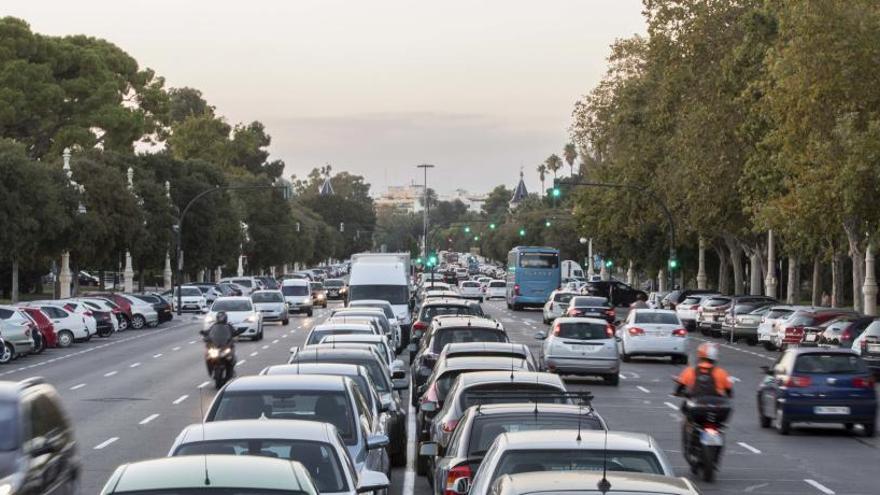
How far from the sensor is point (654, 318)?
44.9 metres

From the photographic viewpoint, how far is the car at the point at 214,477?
28.0ft

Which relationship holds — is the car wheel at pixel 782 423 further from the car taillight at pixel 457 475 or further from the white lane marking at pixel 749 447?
the car taillight at pixel 457 475

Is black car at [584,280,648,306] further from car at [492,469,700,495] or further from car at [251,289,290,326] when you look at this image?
car at [492,469,700,495]

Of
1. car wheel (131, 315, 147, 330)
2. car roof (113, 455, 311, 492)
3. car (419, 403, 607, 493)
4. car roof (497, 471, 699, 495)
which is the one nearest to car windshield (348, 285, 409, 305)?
car wheel (131, 315, 147, 330)

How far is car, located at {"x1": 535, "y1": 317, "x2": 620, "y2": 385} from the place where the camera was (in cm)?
3603

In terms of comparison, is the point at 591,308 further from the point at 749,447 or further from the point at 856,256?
the point at 749,447

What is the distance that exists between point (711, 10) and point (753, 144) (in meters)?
6.72

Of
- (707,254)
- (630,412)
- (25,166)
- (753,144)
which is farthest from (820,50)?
(707,254)

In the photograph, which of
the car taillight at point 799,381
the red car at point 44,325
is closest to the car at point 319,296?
the red car at point 44,325

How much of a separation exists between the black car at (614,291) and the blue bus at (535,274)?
206 centimetres

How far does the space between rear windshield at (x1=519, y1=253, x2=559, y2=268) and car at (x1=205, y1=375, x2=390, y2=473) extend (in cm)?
7579

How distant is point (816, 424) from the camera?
28391 millimetres

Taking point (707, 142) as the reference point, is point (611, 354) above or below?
below

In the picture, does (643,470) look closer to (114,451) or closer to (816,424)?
(114,451)
